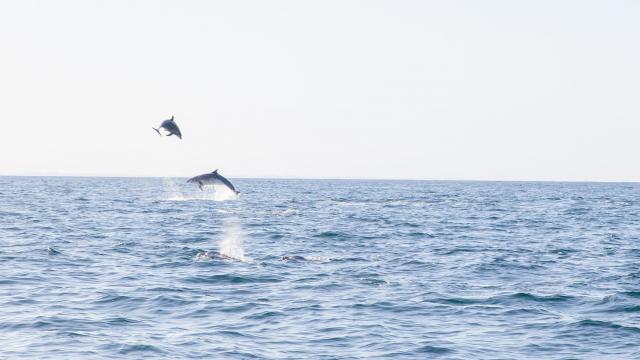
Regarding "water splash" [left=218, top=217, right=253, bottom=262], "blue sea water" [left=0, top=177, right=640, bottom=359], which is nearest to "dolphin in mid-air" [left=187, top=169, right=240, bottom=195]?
"water splash" [left=218, top=217, right=253, bottom=262]

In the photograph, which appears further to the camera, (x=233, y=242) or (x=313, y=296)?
(x=233, y=242)

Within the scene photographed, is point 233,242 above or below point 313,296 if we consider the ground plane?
above

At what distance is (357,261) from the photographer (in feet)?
91.8

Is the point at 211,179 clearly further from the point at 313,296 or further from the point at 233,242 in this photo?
the point at 313,296

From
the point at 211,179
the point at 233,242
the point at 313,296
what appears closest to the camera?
the point at 313,296

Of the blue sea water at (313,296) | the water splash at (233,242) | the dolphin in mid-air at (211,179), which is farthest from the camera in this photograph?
the dolphin in mid-air at (211,179)

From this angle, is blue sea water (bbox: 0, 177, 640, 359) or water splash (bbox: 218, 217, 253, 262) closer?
blue sea water (bbox: 0, 177, 640, 359)

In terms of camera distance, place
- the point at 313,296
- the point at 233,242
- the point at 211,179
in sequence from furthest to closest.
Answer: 1. the point at 211,179
2. the point at 233,242
3. the point at 313,296

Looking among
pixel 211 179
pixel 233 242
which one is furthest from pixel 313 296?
Result: pixel 211 179

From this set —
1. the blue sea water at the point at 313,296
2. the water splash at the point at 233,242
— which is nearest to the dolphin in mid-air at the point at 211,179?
the water splash at the point at 233,242

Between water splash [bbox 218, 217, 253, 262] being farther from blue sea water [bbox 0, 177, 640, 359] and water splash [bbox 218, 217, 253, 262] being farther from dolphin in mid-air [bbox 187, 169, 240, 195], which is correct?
dolphin in mid-air [bbox 187, 169, 240, 195]

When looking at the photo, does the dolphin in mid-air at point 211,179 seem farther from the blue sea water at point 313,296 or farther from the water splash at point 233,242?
the blue sea water at point 313,296

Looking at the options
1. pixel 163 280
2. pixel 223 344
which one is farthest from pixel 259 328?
pixel 163 280

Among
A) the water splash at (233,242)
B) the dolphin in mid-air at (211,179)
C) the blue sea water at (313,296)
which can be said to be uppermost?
the dolphin in mid-air at (211,179)
